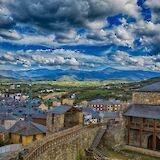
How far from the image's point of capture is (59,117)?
45969 mm

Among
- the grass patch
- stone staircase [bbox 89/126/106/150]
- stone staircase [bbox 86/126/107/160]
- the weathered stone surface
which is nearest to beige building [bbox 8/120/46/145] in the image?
stone staircase [bbox 89/126/106/150]

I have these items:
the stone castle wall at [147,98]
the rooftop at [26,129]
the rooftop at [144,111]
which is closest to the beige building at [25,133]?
the rooftop at [26,129]

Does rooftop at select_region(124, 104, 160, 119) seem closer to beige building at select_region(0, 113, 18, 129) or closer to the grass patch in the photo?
the grass patch

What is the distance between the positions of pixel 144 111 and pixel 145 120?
1.21 metres

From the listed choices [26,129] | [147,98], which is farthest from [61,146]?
[26,129]

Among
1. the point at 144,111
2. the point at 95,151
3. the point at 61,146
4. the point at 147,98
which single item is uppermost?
the point at 147,98

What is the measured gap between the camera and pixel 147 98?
39.7 m

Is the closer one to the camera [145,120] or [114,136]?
[145,120]

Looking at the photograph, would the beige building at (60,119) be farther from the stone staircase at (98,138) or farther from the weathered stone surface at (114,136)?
the weathered stone surface at (114,136)

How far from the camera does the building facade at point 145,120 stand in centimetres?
3672

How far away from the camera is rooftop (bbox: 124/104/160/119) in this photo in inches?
1446

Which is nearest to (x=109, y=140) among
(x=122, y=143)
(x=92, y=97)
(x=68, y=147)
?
(x=122, y=143)

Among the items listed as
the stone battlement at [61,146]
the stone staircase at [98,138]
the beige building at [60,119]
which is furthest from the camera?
the beige building at [60,119]

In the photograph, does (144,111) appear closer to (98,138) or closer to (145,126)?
(145,126)
